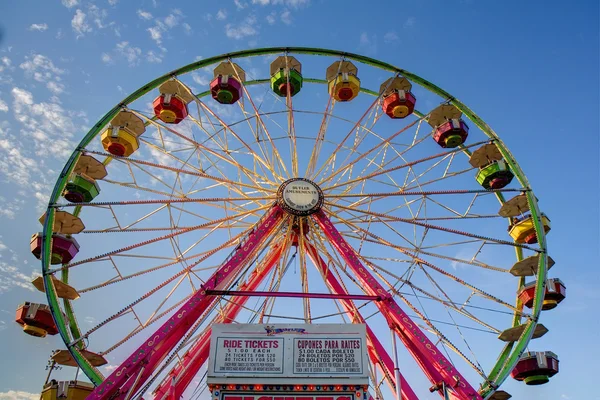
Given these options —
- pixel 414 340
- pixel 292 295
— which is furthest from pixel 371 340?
pixel 292 295

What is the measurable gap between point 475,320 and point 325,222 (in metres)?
4.76

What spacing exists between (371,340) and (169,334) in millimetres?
→ 5029

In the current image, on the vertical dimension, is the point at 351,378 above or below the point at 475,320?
below

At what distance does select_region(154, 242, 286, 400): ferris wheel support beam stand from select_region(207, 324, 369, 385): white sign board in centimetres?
159

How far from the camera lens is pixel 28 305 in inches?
580

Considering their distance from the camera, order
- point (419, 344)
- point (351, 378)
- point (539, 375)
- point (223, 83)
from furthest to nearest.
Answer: point (223, 83), point (539, 375), point (419, 344), point (351, 378)

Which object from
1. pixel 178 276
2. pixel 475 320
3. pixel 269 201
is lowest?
pixel 475 320

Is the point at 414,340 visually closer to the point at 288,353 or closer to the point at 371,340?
the point at 371,340

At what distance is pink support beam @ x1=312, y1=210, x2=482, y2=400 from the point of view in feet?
36.7

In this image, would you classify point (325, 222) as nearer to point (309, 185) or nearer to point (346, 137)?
point (309, 185)

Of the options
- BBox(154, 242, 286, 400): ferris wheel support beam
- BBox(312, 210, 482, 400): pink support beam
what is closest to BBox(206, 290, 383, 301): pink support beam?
BBox(312, 210, 482, 400): pink support beam

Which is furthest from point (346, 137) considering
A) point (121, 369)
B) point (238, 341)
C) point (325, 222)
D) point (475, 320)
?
point (121, 369)

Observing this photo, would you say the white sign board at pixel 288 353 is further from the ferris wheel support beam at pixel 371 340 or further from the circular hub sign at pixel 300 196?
the circular hub sign at pixel 300 196

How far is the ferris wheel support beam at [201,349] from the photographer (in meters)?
12.9
